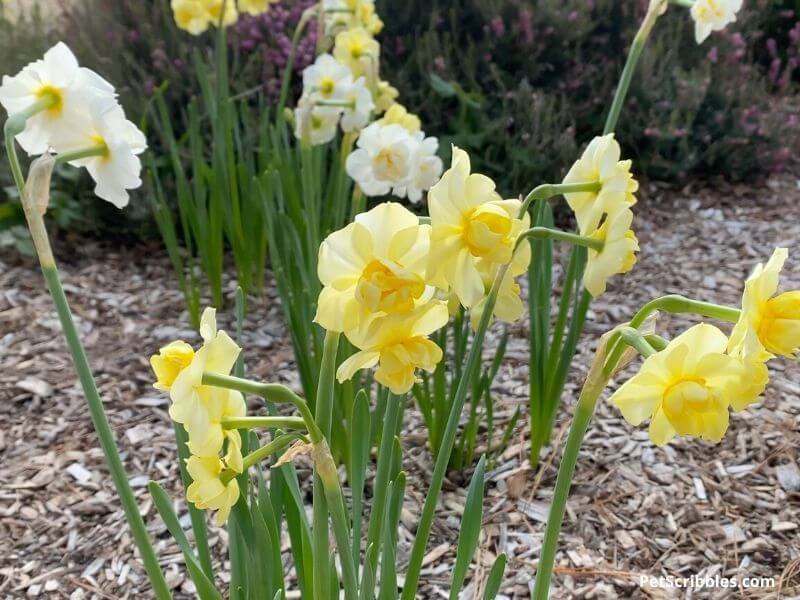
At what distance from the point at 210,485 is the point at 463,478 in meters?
1.07

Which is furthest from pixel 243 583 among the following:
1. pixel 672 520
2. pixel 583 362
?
pixel 583 362

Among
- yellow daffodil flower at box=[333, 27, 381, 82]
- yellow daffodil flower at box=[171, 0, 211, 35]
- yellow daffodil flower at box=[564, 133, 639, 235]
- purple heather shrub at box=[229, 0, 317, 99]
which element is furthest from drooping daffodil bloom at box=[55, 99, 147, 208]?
purple heather shrub at box=[229, 0, 317, 99]

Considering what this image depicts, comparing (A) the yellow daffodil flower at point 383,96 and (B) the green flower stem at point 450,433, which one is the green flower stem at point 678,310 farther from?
(A) the yellow daffodil flower at point 383,96

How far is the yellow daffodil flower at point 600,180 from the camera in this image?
2.38 ft

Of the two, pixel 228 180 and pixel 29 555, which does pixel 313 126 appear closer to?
pixel 228 180

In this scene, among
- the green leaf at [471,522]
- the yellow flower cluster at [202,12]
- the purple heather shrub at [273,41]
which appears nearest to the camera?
the green leaf at [471,522]

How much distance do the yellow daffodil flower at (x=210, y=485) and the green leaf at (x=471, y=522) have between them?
1.00ft

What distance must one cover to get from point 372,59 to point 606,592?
4.59 ft

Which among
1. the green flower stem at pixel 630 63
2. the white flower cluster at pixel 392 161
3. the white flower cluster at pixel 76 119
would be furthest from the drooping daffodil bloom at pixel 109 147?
the green flower stem at pixel 630 63

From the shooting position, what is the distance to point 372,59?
2049mm

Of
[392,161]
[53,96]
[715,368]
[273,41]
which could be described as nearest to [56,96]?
[53,96]

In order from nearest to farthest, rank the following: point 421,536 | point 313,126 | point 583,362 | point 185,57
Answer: point 421,536 → point 313,126 → point 583,362 → point 185,57

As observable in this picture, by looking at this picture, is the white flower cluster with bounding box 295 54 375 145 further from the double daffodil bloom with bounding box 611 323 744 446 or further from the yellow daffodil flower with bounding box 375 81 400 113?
the double daffodil bloom with bounding box 611 323 744 446

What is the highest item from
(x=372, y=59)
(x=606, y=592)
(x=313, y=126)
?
(x=372, y=59)
